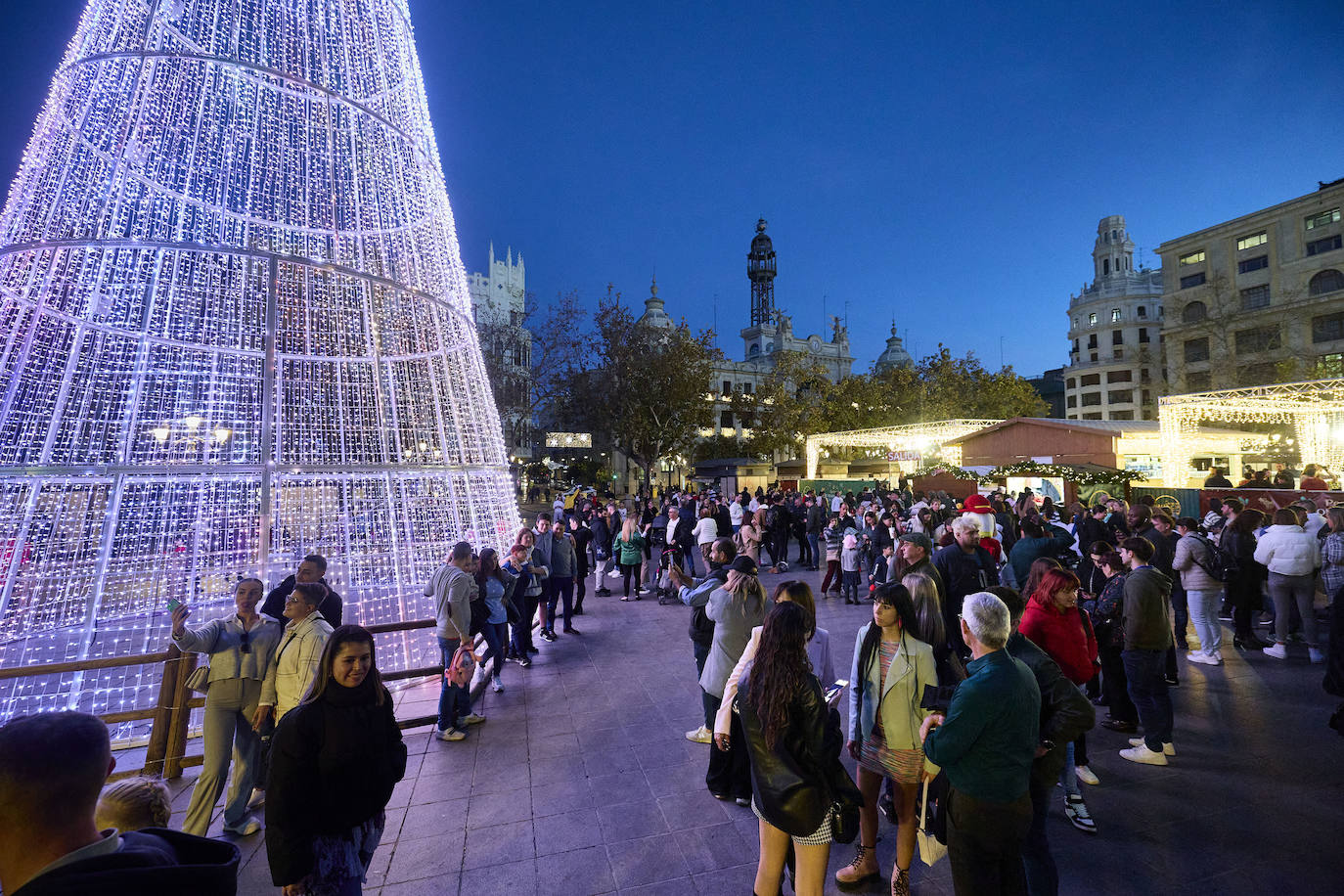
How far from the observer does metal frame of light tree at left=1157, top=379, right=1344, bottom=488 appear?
1641cm

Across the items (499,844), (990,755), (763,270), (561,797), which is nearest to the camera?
(990,755)

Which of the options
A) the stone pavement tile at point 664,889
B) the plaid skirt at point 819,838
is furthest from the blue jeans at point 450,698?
the plaid skirt at point 819,838

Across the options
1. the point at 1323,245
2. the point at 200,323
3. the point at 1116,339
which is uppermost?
the point at 1323,245

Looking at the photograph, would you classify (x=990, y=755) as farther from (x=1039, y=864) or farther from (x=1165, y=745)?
(x=1165, y=745)

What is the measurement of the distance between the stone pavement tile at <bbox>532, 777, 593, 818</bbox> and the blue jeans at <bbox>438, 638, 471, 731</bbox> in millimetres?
1270

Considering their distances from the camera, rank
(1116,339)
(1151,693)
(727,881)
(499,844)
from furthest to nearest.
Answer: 1. (1116,339)
2. (1151,693)
3. (499,844)
4. (727,881)

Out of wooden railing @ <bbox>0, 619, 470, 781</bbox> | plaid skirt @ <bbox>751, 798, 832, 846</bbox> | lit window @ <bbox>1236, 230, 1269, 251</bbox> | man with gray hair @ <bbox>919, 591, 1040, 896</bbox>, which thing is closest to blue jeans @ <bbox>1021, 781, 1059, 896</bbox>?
man with gray hair @ <bbox>919, 591, 1040, 896</bbox>

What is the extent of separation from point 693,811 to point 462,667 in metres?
2.22

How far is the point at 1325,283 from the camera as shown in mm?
36000

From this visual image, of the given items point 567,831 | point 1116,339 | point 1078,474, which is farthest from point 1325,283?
point 567,831

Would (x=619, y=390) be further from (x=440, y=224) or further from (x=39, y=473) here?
(x=39, y=473)

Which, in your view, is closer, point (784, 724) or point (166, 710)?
point (784, 724)

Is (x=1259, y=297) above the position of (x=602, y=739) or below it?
above

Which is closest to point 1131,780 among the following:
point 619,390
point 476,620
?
point 476,620
